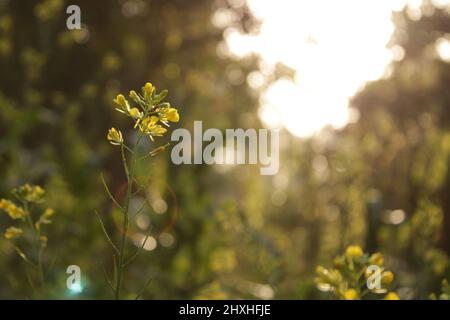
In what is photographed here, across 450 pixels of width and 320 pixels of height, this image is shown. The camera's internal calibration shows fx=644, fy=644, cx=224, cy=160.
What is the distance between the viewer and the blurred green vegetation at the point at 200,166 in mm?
3199

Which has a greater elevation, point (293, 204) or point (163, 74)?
point (163, 74)

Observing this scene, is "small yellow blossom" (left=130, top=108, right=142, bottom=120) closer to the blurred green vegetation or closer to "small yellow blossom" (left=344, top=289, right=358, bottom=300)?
"small yellow blossom" (left=344, top=289, right=358, bottom=300)

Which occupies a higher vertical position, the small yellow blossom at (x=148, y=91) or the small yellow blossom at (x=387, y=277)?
the small yellow blossom at (x=148, y=91)

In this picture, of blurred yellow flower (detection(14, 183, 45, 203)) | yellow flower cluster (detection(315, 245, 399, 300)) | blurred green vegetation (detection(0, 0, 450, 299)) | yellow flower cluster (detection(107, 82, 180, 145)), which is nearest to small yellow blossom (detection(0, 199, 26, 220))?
blurred yellow flower (detection(14, 183, 45, 203))

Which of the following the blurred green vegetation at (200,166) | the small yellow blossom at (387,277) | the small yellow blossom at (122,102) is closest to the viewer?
the small yellow blossom at (122,102)

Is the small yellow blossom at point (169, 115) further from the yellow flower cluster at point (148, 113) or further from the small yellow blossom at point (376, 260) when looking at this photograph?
the small yellow blossom at point (376, 260)

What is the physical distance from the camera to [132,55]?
448cm

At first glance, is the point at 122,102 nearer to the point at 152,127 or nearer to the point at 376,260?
the point at 152,127

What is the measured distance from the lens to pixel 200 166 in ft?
13.1

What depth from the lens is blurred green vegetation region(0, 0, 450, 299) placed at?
3199mm

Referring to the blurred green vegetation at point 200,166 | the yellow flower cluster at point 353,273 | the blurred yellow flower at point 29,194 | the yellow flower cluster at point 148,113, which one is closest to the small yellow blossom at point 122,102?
the yellow flower cluster at point 148,113

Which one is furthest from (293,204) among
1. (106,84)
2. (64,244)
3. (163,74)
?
(64,244)
